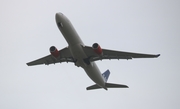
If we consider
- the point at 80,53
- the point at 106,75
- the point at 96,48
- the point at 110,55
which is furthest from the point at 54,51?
the point at 106,75

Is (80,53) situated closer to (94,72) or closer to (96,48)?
(96,48)

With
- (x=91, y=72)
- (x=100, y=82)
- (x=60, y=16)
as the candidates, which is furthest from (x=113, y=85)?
(x=60, y=16)

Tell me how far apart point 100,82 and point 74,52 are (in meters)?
6.91

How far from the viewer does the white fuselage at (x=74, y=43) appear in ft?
93.8

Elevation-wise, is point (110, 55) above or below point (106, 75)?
above

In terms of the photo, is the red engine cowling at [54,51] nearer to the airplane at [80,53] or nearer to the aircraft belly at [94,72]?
the airplane at [80,53]

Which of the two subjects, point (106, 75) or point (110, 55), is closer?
point (110, 55)

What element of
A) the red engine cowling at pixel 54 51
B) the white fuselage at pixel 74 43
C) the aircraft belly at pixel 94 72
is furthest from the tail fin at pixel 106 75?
the red engine cowling at pixel 54 51

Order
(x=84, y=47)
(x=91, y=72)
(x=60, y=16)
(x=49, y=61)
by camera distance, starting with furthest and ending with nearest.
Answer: (x=49, y=61) → (x=91, y=72) → (x=84, y=47) → (x=60, y=16)

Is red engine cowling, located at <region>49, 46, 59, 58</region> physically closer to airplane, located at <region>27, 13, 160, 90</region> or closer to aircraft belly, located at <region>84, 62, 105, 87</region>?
airplane, located at <region>27, 13, 160, 90</region>

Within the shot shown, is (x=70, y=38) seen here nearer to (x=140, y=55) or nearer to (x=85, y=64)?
(x=85, y=64)

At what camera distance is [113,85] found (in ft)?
119

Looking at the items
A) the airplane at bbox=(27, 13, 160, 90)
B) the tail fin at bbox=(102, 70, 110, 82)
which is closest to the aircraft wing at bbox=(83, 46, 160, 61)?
the airplane at bbox=(27, 13, 160, 90)

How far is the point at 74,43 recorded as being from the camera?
1171 inches
